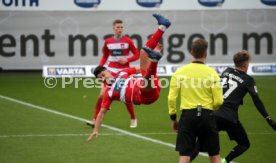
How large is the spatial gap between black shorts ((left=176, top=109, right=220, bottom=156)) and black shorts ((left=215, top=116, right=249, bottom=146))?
1341mm

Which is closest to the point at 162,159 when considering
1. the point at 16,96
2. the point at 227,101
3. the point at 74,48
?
the point at 227,101

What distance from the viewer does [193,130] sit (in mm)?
10266

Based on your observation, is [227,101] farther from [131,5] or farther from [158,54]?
[131,5]

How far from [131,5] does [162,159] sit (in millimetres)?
13557

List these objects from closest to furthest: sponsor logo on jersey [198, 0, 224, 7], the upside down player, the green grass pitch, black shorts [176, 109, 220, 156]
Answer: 1. black shorts [176, 109, 220, 156]
2. the upside down player
3. the green grass pitch
4. sponsor logo on jersey [198, 0, 224, 7]

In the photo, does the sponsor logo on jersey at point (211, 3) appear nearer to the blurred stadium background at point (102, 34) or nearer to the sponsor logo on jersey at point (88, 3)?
the blurred stadium background at point (102, 34)

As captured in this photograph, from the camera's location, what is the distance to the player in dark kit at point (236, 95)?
457 inches

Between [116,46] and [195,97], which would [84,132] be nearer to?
[116,46]

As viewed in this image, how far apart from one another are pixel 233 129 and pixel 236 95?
1.81 feet

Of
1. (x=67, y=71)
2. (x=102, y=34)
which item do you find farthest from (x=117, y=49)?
(x=102, y=34)

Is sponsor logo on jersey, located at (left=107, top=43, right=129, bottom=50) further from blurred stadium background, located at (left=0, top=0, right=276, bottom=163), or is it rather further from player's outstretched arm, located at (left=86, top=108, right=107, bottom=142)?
blurred stadium background, located at (left=0, top=0, right=276, bottom=163)

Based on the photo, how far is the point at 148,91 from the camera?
42.1 feet

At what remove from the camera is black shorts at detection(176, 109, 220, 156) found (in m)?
10.2

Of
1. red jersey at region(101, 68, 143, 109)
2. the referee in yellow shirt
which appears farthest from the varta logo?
the referee in yellow shirt
